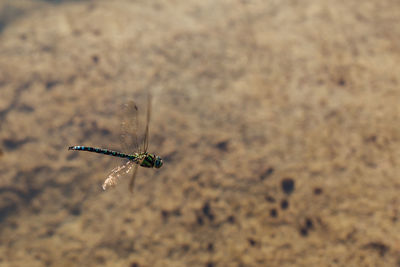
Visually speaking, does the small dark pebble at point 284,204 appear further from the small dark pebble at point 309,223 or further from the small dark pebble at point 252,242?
the small dark pebble at point 252,242

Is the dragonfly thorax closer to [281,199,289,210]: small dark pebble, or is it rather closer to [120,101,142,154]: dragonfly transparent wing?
[120,101,142,154]: dragonfly transparent wing

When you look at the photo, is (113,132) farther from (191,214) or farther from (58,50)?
(58,50)

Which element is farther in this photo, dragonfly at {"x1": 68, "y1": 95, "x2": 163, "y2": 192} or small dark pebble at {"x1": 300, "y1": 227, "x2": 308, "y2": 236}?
small dark pebble at {"x1": 300, "y1": 227, "x2": 308, "y2": 236}

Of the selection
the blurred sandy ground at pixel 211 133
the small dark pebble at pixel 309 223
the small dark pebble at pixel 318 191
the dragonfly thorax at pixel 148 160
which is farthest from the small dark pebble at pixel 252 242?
the dragonfly thorax at pixel 148 160

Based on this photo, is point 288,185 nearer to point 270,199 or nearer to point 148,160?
point 270,199

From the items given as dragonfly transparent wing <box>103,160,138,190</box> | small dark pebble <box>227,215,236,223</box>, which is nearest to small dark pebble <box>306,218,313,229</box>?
small dark pebble <box>227,215,236,223</box>

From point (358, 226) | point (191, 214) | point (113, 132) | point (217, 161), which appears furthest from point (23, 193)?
point (358, 226)
